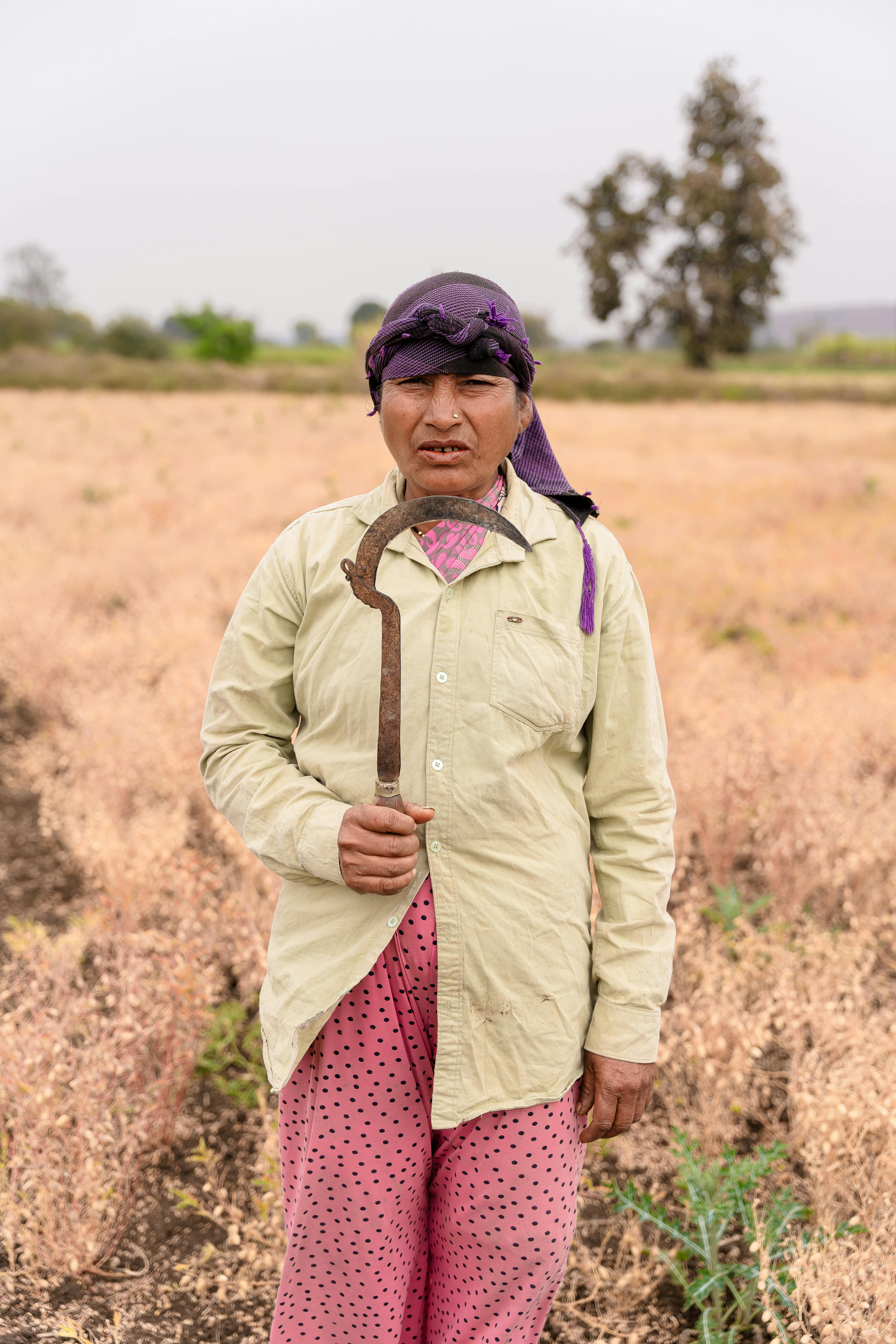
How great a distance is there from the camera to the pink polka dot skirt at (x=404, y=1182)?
1.30 m

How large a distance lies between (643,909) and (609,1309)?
1140mm

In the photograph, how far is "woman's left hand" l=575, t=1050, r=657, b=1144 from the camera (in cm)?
130

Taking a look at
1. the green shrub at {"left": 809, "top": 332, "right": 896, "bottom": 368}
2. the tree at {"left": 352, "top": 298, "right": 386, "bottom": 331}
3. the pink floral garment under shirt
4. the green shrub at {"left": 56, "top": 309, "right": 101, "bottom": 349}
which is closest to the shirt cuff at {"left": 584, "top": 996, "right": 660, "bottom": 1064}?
the pink floral garment under shirt

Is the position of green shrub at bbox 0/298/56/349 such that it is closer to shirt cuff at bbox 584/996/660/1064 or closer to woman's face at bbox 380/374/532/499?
woman's face at bbox 380/374/532/499

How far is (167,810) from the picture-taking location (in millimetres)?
3592

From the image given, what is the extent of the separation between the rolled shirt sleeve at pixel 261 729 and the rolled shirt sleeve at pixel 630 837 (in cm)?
42

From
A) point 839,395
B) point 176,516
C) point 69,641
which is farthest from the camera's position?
point 839,395

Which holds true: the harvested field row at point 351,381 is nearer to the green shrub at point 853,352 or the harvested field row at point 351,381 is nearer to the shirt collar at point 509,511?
the green shrub at point 853,352

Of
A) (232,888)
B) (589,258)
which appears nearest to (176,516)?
(232,888)

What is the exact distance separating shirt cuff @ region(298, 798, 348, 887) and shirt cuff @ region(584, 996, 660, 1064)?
17.4 inches

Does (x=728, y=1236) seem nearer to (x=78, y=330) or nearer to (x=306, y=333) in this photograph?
(x=78, y=330)

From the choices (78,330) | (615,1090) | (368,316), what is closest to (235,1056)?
(615,1090)

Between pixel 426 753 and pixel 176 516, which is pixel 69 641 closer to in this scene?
pixel 176 516

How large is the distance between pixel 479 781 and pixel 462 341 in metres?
0.59
